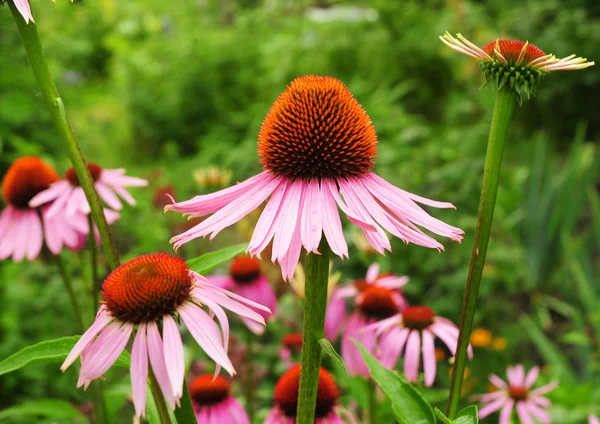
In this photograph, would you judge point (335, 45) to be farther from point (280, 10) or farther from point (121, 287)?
point (121, 287)

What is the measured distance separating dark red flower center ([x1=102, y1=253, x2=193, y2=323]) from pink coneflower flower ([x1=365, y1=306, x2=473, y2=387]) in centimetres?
46

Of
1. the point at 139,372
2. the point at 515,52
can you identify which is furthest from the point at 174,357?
the point at 515,52

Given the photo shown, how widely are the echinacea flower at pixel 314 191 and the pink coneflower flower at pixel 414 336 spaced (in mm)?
367

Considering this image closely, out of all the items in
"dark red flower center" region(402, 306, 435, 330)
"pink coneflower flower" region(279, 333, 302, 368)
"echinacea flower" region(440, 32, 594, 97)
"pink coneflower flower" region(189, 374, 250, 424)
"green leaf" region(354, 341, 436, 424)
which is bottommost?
"pink coneflower flower" region(279, 333, 302, 368)

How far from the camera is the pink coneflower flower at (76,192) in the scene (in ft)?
2.90

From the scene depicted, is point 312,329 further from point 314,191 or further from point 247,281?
point 247,281

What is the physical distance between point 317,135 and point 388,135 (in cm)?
226

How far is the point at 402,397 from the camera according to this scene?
1.74ft

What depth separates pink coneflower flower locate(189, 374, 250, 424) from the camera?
83 centimetres

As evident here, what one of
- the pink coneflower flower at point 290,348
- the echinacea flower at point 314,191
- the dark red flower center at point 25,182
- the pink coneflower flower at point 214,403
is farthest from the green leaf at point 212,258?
the pink coneflower flower at point 290,348

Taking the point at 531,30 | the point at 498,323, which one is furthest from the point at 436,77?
the point at 498,323

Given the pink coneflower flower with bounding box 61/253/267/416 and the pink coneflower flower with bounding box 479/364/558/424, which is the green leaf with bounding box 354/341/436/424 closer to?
the pink coneflower flower with bounding box 61/253/267/416

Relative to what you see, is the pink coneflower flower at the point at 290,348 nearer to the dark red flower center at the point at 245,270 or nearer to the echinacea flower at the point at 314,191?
the dark red flower center at the point at 245,270

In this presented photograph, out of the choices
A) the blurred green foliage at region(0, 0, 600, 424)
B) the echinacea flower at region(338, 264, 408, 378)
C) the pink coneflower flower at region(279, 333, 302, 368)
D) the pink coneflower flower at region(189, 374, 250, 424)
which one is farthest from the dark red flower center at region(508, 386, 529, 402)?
the pink coneflower flower at region(189, 374, 250, 424)
